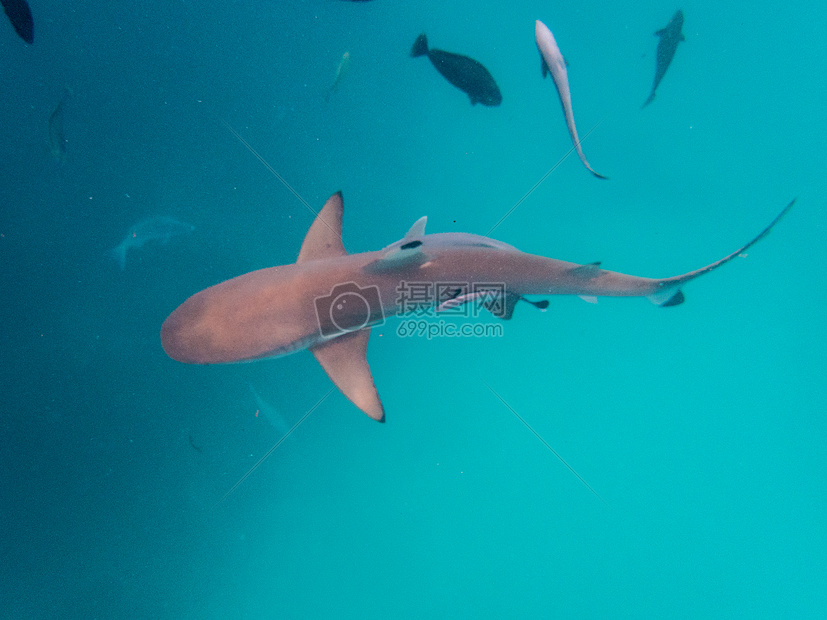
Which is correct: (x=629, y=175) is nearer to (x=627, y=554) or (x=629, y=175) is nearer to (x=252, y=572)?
(x=627, y=554)

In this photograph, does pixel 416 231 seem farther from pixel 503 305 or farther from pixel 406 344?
pixel 406 344

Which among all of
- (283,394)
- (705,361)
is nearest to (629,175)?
(705,361)

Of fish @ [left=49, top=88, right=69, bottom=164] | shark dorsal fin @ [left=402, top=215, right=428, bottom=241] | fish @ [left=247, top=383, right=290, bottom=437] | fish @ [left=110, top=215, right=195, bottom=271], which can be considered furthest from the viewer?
fish @ [left=247, top=383, right=290, bottom=437]

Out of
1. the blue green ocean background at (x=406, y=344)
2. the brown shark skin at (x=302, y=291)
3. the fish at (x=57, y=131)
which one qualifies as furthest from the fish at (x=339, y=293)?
the fish at (x=57, y=131)

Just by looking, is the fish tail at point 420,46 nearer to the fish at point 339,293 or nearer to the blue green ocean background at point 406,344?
the blue green ocean background at point 406,344

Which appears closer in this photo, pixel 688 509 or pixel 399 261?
pixel 399 261

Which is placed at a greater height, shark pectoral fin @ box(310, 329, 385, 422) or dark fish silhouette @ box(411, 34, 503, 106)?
dark fish silhouette @ box(411, 34, 503, 106)

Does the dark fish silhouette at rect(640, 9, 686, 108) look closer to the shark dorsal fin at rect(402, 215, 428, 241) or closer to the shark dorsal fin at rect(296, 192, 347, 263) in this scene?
the shark dorsal fin at rect(402, 215, 428, 241)

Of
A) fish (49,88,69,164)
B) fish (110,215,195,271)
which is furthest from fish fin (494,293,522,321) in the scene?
fish (49,88,69,164)

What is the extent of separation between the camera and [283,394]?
239cm

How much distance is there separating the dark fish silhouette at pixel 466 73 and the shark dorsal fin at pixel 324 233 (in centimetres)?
95

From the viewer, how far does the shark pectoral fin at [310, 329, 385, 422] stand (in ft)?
5.30

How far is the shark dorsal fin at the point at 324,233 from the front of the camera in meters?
1.69

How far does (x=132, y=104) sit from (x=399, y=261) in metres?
1.74
